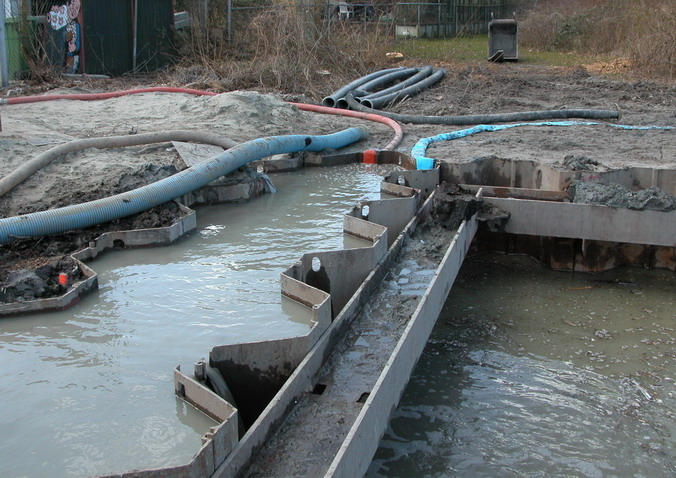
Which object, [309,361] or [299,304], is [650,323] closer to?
[299,304]

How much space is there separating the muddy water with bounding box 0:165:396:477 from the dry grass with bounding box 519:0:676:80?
40.7ft

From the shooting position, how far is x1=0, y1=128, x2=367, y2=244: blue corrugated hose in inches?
267

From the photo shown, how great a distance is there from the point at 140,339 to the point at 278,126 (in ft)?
23.5

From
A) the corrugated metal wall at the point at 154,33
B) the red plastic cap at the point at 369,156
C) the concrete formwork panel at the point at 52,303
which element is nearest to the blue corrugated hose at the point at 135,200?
the concrete formwork panel at the point at 52,303

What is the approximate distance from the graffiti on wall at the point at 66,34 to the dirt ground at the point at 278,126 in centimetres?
117

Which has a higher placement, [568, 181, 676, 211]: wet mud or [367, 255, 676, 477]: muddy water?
[568, 181, 676, 211]: wet mud

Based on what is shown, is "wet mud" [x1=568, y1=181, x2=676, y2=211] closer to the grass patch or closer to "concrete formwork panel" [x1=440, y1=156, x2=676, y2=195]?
"concrete formwork panel" [x1=440, y1=156, x2=676, y2=195]

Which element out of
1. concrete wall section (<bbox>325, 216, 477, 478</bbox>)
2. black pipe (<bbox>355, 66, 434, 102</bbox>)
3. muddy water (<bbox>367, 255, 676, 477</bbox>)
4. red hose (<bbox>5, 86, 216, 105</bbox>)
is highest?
black pipe (<bbox>355, 66, 434, 102</bbox>)

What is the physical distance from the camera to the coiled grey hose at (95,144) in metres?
7.92

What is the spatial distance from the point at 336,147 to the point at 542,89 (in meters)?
6.92

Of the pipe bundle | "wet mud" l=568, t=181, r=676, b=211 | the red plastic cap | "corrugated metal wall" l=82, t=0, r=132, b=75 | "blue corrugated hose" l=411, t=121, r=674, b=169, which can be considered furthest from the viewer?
"corrugated metal wall" l=82, t=0, r=132, b=75

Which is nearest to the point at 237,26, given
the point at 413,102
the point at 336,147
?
the point at 413,102

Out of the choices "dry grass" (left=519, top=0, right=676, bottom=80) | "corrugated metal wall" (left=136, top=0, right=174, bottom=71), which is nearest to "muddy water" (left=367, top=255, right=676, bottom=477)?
"dry grass" (left=519, top=0, right=676, bottom=80)

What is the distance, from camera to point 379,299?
5.84 m
